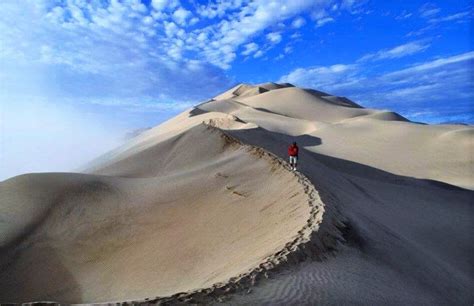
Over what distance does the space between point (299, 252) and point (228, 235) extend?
2.69 metres

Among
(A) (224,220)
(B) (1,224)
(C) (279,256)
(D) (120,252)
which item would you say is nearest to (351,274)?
(C) (279,256)

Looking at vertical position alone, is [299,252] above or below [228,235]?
above

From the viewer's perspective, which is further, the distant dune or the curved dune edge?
the distant dune

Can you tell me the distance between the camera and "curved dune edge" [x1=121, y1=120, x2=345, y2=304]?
477 centimetres

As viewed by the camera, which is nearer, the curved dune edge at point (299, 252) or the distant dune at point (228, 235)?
the curved dune edge at point (299, 252)

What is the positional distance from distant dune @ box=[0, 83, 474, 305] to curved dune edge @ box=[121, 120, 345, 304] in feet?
0.09

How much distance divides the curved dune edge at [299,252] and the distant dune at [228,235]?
0.03 meters

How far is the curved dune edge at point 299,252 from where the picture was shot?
4766mm

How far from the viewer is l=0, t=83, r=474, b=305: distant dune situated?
612 centimetres

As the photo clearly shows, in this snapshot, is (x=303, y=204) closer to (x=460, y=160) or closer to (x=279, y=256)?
(x=279, y=256)

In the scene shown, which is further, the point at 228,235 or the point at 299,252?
the point at 228,235

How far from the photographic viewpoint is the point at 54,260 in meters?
9.86

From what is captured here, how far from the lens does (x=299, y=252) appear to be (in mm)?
6430

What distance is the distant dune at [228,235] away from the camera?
6.12 m
